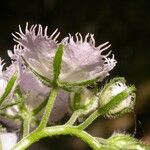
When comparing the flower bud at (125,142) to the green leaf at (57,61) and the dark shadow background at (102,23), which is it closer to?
the green leaf at (57,61)

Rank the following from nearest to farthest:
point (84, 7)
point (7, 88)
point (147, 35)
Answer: point (7, 88) < point (147, 35) < point (84, 7)

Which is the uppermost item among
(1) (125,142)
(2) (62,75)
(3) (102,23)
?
(3) (102,23)

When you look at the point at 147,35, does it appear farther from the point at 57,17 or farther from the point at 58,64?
the point at 58,64

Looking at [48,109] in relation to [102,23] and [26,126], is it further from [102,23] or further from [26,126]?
[102,23]

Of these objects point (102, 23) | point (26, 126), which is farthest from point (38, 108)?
point (102, 23)

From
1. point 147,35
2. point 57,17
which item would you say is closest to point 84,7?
point 57,17

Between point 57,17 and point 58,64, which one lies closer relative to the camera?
point 58,64
